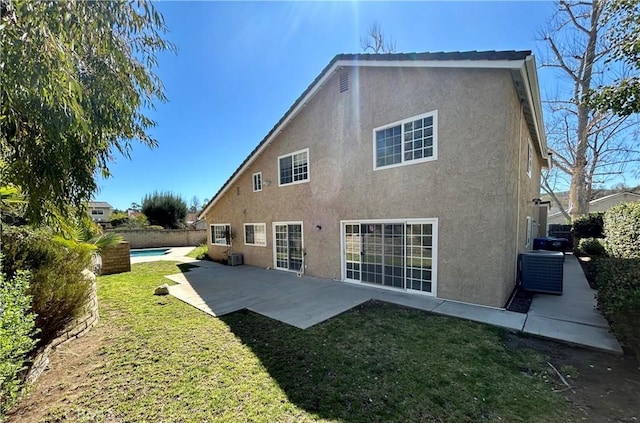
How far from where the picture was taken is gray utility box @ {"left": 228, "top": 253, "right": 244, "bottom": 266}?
15.6 metres

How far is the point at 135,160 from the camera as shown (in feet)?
19.1

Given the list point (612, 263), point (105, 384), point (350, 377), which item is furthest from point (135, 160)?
point (612, 263)

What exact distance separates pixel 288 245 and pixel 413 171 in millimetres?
7154

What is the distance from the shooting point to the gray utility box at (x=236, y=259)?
15.6 meters

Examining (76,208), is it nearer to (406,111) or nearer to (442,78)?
(406,111)

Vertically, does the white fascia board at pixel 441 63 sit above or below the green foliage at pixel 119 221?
above

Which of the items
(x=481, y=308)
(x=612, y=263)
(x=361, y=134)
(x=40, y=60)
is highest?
(x=361, y=134)

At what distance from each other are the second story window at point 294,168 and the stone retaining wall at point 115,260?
8.88 m

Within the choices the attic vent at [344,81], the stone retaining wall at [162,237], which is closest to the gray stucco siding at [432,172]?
the attic vent at [344,81]

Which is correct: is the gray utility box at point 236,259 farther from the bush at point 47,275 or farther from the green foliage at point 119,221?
the green foliage at point 119,221

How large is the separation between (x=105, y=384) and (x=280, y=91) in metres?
13.0

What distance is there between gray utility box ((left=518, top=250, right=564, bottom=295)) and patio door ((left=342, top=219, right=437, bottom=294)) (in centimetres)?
313

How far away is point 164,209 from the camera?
3297 centimetres

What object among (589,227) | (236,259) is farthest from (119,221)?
(589,227)
